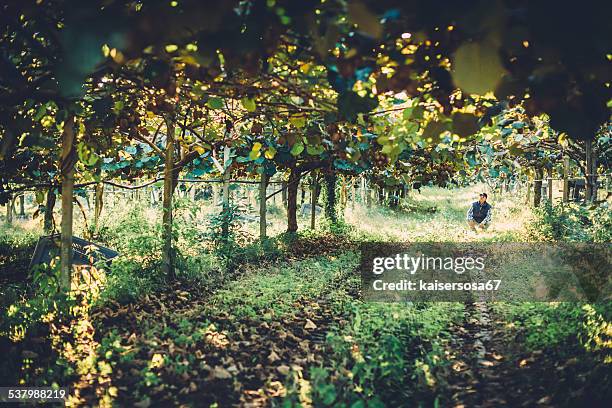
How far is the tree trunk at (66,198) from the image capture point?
157 inches

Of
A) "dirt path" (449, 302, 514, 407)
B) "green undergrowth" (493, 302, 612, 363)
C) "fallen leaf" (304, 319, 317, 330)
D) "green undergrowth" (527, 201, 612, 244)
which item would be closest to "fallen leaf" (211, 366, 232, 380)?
"fallen leaf" (304, 319, 317, 330)

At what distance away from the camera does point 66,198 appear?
4082mm

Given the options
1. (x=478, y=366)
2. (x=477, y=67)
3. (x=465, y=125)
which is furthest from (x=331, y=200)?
(x=477, y=67)

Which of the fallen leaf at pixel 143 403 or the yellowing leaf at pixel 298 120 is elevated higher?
the yellowing leaf at pixel 298 120

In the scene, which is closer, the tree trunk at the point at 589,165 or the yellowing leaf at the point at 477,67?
the yellowing leaf at the point at 477,67

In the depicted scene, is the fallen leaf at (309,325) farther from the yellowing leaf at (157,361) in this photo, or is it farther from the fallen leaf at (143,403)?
the fallen leaf at (143,403)

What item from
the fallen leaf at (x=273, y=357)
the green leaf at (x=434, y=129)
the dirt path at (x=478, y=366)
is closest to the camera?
the green leaf at (x=434, y=129)

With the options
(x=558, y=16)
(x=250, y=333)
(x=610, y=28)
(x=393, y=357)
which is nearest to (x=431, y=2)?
(x=558, y=16)


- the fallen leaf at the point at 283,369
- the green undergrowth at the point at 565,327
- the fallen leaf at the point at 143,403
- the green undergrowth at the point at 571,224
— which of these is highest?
the green undergrowth at the point at 571,224

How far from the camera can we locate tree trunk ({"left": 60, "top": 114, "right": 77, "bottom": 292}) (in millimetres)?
4000

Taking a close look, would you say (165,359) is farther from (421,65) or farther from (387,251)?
(387,251)

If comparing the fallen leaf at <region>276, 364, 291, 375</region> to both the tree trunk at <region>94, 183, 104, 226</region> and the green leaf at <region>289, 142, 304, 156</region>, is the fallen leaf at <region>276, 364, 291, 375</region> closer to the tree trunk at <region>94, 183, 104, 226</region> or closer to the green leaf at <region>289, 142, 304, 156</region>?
the green leaf at <region>289, 142, 304, 156</region>

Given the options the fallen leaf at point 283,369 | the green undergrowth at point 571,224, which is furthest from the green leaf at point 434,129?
the green undergrowth at point 571,224

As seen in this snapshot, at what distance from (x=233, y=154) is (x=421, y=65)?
587cm
